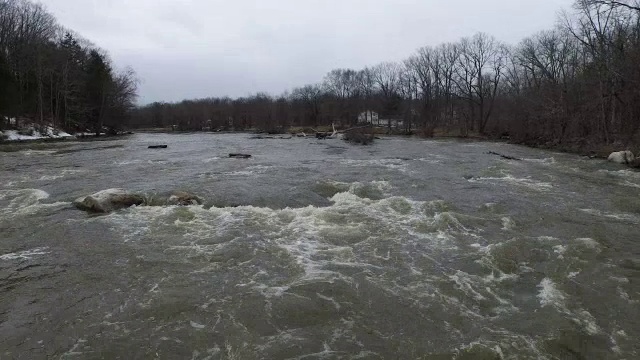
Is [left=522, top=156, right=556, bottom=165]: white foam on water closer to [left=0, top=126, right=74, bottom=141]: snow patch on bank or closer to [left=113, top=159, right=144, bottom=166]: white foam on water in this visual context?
[left=113, top=159, right=144, bottom=166]: white foam on water

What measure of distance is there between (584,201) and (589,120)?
25580 millimetres

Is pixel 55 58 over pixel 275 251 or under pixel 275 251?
over

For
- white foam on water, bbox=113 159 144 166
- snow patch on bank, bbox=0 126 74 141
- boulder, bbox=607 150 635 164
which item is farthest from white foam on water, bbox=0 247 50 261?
snow patch on bank, bbox=0 126 74 141

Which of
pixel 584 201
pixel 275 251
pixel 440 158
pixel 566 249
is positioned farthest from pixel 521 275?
pixel 440 158

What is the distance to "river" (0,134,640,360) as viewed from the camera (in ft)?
18.7

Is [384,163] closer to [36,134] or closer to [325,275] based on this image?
[325,275]

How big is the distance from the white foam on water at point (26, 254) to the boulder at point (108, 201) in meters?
3.29

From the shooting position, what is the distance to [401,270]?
→ 8.29 m

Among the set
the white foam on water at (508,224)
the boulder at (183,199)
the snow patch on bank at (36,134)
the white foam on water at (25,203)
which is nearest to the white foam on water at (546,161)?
the white foam on water at (508,224)

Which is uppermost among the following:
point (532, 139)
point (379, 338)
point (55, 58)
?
point (55, 58)

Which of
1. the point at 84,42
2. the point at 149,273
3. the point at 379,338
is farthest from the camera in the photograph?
the point at 84,42

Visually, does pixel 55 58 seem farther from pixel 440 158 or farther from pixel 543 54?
pixel 543 54

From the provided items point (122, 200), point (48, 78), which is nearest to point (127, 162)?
point (122, 200)

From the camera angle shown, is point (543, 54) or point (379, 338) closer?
point (379, 338)
